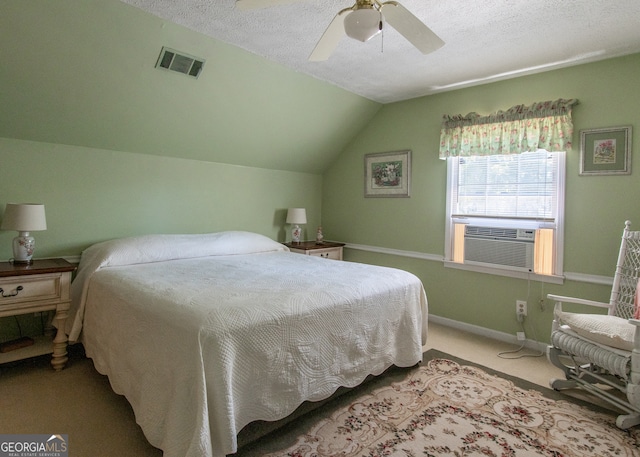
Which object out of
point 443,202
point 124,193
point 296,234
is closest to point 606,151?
point 443,202

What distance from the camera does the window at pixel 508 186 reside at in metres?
2.92

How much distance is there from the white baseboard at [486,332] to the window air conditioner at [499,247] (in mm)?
613

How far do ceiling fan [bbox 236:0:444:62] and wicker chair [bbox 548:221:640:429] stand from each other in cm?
183

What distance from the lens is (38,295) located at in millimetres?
2373

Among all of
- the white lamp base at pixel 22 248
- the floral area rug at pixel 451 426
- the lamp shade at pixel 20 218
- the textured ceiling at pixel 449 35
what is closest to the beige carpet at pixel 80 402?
the floral area rug at pixel 451 426

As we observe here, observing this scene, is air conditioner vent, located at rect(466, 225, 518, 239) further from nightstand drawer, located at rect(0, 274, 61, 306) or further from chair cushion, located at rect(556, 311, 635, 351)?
nightstand drawer, located at rect(0, 274, 61, 306)

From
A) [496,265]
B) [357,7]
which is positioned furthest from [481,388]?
[357,7]

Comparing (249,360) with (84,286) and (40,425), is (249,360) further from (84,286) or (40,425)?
(84,286)

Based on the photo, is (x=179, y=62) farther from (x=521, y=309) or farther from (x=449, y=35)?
(x=521, y=309)

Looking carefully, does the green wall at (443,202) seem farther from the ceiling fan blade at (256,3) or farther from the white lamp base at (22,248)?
the white lamp base at (22,248)

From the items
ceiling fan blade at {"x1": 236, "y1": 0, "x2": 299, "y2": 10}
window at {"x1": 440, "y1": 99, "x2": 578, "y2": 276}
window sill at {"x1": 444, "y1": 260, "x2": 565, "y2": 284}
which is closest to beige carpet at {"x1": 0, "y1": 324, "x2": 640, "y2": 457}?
window sill at {"x1": 444, "y1": 260, "x2": 565, "y2": 284}

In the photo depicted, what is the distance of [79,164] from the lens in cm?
295

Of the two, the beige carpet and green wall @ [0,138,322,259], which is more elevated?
green wall @ [0,138,322,259]

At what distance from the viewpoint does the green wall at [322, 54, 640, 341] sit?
2.67 metres
